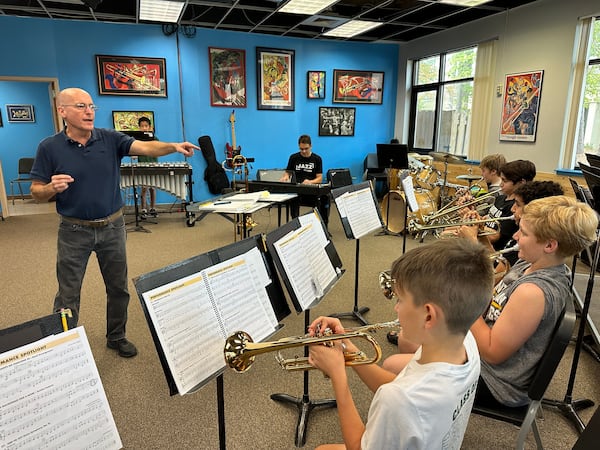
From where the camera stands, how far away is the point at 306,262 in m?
2.01

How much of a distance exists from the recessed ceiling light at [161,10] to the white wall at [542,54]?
5.12m

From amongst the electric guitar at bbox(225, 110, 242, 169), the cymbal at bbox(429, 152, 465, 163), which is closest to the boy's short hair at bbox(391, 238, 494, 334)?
the cymbal at bbox(429, 152, 465, 163)

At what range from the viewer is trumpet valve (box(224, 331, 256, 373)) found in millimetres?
1308

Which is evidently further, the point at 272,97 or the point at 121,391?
the point at 272,97

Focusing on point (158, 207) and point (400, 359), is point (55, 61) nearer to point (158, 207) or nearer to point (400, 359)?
point (158, 207)

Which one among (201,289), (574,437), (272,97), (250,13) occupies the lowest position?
(574,437)

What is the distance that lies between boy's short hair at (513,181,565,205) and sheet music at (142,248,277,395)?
6.24 feet

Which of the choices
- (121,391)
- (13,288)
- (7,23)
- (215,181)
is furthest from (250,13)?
(121,391)

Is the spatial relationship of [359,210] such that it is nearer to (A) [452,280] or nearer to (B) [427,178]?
(A) [452,280]

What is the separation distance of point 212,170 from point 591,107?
6.38 meters

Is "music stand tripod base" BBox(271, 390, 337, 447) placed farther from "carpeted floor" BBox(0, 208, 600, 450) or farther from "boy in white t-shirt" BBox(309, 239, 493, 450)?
"boy in white t-shirt" BBox(309, 239, 493, 450)

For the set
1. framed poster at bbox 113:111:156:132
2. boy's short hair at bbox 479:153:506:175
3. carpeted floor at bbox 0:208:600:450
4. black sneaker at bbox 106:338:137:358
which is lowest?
carpeted floor at bbox 0:208:600:450

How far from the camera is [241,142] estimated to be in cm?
851

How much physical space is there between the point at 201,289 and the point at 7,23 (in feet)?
27.0
